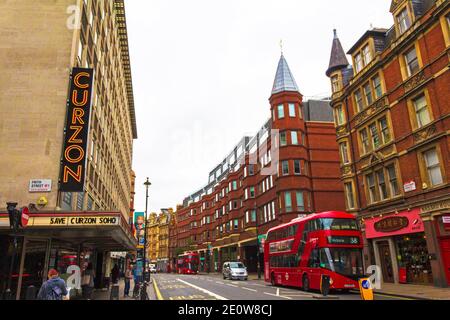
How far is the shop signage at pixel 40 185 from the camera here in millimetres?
17438

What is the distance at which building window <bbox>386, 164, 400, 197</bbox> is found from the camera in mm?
24984

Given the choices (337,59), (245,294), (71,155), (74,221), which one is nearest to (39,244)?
(74,221)

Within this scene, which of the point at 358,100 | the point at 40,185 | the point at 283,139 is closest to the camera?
the point at 40,185

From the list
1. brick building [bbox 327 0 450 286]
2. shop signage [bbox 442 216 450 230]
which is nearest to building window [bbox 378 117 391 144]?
brick building [bbox 327 0 450 286]

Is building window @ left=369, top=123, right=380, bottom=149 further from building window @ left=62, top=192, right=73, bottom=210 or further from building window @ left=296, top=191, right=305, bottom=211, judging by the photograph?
building window @ left=62, top=192, right=73, bottom=210

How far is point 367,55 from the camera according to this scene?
95.3 feet

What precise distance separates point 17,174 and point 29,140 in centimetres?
183

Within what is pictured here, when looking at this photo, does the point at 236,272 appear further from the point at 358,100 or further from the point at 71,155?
the point at 71,155

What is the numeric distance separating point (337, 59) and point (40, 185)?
2835cm

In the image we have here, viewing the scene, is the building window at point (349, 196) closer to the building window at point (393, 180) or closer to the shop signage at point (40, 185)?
the building window at point (393, 180)

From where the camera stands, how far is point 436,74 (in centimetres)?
2123

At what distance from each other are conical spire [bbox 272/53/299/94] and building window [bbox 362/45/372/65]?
53.5ft

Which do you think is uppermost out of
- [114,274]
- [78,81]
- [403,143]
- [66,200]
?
[78,81]
